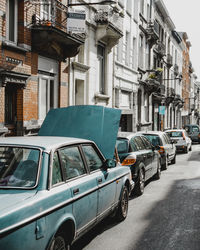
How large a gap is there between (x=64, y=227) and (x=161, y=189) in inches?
260

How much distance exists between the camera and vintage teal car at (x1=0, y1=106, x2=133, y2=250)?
143 inches

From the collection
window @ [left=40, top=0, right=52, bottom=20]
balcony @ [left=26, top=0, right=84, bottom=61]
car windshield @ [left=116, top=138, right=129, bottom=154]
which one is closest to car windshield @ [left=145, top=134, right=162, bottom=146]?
balcony @ [left=26, top=0, right=84, bottom=61]

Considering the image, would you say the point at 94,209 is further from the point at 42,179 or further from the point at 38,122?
the point at 38,122

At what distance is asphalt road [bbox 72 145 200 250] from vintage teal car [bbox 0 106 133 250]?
519mm

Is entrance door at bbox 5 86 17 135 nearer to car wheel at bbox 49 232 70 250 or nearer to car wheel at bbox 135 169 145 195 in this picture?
car wheel at bbox 135 169 145 195

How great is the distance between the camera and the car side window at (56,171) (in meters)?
4.52

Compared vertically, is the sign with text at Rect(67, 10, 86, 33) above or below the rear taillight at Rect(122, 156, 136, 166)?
above

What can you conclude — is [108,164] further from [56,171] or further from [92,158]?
[56,171]

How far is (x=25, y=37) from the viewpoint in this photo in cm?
1261

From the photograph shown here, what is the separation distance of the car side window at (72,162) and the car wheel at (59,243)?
29.5 inches

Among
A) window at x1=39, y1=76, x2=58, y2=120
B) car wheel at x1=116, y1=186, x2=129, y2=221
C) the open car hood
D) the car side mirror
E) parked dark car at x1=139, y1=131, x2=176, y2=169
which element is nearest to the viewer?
the car side mirror

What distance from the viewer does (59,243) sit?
4379 millimetres

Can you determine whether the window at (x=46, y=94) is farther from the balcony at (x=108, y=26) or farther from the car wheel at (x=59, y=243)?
the car wheel at (x=59, y=243)

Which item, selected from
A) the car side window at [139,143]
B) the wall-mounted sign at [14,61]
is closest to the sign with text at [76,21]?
the wall-mounted sign at [14,61]
